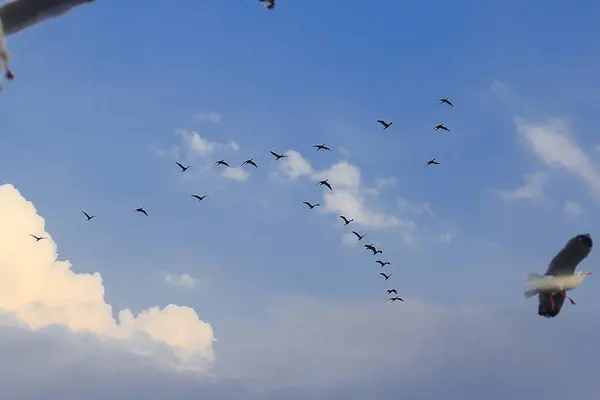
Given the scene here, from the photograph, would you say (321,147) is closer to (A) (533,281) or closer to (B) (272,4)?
(A) (533,281)

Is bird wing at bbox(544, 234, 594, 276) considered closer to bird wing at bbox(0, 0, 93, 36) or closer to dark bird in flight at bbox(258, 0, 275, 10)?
dark bird in flight at bbox(258, 0, 275, 10)

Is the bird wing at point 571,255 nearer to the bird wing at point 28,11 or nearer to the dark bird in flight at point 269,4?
the dark bird in flight at point 269,4

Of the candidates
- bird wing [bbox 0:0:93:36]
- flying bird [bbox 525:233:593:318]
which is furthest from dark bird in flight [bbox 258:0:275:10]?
flying bird [bbox 525:233:593:318]

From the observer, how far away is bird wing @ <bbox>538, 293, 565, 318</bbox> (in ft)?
83.3

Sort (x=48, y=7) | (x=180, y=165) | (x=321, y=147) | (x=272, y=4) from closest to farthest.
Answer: (x=48, y=7) < (x=272, y=4) < (x=321, y=147) < (x=180, y=165)

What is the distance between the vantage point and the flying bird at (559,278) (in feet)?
82.2

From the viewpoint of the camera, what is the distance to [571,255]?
2523cm

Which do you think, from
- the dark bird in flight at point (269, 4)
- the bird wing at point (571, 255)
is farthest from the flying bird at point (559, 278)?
the dark bird in flight at point (269, 4)

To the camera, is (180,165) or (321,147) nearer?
(321,147)

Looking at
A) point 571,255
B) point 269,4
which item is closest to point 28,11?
point 269,4

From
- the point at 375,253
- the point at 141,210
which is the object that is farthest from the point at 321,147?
the point at 141,210

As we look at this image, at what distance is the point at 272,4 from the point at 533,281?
21356 millimetres

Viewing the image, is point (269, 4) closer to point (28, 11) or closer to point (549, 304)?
point (28, 11)

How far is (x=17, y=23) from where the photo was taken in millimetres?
6781
